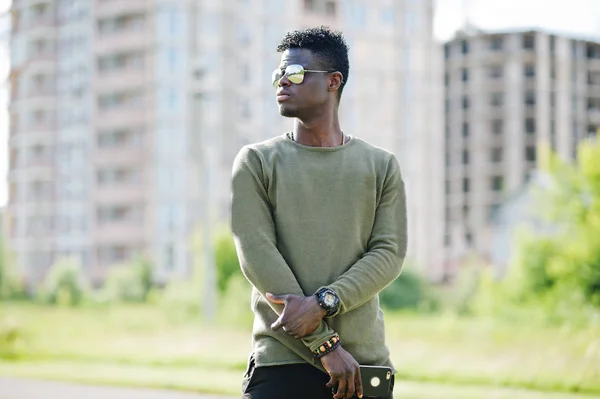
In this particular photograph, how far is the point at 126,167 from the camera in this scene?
3928 centimetres

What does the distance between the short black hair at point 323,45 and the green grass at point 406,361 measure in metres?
5.79

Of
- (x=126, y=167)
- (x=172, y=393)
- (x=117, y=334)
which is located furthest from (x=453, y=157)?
(x=172, y=393)

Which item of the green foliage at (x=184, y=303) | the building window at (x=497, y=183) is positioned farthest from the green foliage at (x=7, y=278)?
the building window at (x=497, y=183)

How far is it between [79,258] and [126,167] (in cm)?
435

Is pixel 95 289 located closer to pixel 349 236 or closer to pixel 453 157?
pixel 453 157

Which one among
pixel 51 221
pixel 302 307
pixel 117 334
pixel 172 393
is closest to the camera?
pixel 302 307

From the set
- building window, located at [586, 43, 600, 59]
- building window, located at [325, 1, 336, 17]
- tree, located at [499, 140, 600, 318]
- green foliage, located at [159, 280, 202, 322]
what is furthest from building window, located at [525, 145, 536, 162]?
green foliage, located at [159, 280, 202, 322]

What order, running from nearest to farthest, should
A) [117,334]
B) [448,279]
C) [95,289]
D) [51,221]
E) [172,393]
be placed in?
[172,393], [117,334], [95,289], [51,221], [448,279]

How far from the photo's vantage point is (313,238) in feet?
7.23

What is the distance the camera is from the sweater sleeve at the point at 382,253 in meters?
2.17

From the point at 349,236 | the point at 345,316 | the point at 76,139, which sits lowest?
the point at 345,316

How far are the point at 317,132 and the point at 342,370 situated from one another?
1.82 ft

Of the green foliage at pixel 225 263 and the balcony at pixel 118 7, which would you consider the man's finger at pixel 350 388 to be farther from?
the balcony at pixel 118 7

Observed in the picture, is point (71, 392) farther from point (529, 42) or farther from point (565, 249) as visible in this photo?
point (529, 42)
